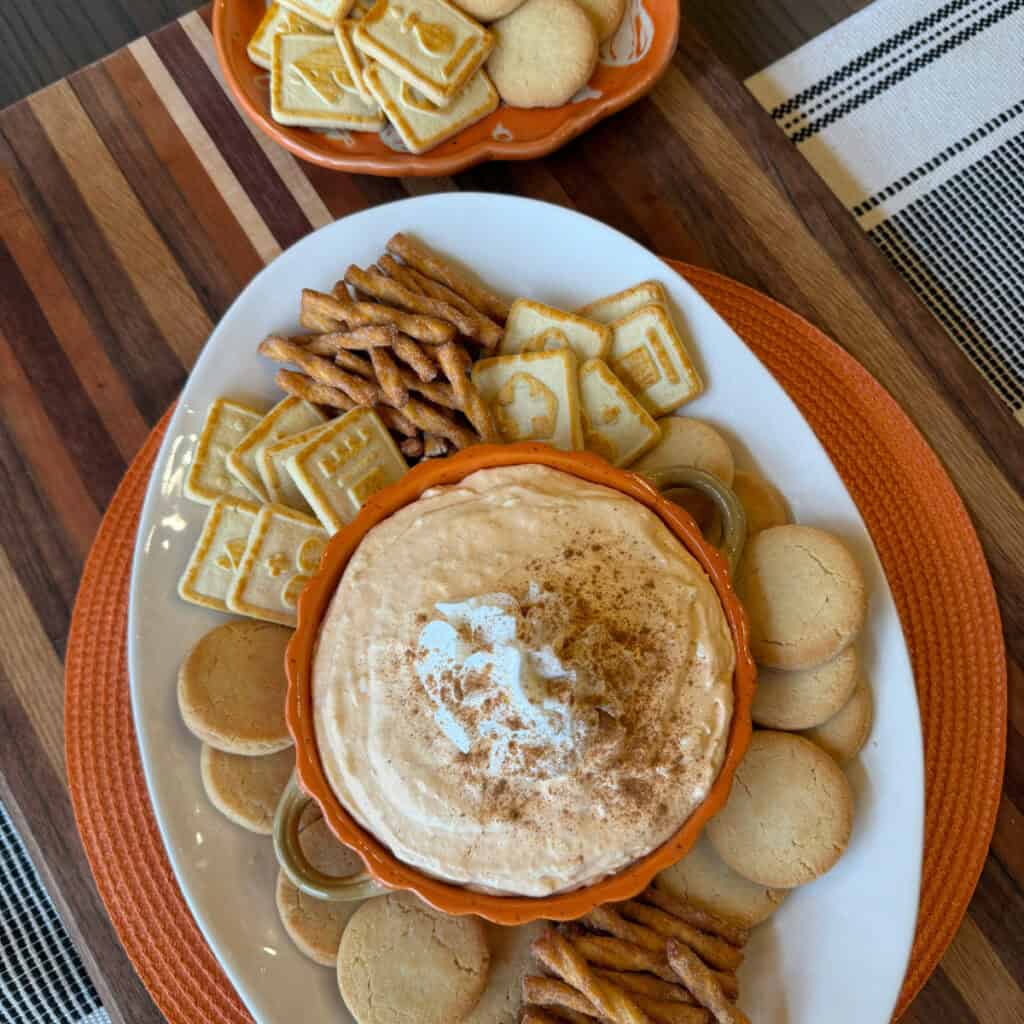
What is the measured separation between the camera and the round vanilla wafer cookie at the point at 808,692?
166 centimetres

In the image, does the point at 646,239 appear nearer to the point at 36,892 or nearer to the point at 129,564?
the point at 129,564

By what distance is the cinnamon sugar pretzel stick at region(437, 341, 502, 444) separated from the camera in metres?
1.75

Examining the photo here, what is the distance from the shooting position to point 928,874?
6.03ft

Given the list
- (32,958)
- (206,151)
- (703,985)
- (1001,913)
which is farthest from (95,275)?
(1001,913)

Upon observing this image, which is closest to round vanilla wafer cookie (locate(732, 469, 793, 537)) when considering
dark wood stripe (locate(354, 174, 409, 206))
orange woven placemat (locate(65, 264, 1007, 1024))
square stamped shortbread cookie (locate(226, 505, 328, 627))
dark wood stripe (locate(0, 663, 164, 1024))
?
orange woven placemat (locate(65, 264, 1007, 1024))

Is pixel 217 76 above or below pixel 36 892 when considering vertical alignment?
above

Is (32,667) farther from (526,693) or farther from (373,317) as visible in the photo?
(526,693)

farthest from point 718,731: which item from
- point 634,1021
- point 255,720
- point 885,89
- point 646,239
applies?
point 885,89

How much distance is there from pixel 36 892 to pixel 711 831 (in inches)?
55.3

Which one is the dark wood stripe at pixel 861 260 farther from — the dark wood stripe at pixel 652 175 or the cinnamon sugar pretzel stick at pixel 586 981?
the cinnamon sugar pretzel stick at pixel 586 981

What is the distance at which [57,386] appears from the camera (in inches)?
83.1

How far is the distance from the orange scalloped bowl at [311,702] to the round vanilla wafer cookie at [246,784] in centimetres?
24

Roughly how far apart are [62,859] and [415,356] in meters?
1.22

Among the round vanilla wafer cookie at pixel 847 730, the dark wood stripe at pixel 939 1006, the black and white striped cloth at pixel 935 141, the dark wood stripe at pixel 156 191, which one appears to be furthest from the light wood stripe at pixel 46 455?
the dark wood stripe at pixel 939 1006
